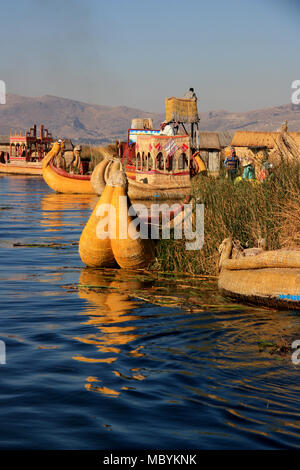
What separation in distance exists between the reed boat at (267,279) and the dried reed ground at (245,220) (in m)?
1.46

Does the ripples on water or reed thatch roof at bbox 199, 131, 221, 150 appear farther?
reed thatch roof at bbox 199, 131, 221, 150

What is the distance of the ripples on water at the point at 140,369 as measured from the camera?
515 centimetres

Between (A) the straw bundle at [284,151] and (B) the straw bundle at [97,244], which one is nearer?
(B) the straw bundle at [97,244]

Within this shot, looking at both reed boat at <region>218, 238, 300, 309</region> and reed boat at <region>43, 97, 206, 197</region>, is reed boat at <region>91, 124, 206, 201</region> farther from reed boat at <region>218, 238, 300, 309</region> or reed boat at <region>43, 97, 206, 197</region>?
reed boat at <region>218, 238, 300, 309</region>

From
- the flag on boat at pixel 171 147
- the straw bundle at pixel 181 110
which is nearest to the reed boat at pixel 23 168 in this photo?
the straw bundle at pixel 181 110

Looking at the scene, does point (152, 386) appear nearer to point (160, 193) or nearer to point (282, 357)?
point (282, 357)

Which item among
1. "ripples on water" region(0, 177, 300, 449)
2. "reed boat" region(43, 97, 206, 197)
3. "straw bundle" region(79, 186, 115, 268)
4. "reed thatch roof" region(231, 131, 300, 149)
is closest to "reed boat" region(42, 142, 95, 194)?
"reed boat" region(43, 97, 206, 197)

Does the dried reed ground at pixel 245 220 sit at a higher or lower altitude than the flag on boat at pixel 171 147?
lower

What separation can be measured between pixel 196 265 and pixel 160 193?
16.5 metres

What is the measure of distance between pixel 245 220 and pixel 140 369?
511 cm

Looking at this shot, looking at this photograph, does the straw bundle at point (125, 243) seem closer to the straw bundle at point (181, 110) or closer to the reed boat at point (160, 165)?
the reed boat at point (160, 165)

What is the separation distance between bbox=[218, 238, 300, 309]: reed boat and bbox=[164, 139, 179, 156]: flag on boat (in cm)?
1860

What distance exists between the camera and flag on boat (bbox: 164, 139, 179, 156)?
90.4 ft

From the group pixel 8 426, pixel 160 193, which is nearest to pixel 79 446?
pixel 8 426
